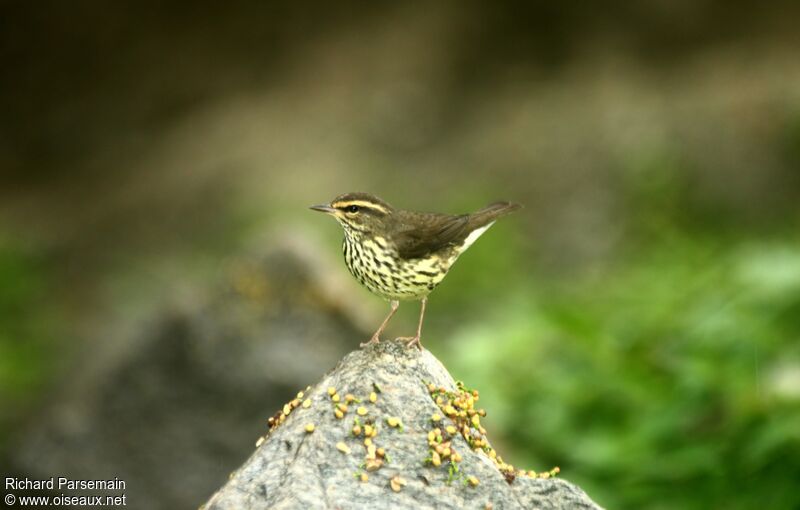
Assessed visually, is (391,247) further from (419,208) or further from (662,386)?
(419,208)

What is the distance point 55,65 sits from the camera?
664 inches

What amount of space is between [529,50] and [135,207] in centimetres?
625

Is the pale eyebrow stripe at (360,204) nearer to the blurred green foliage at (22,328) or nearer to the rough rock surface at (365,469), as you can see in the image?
the rough rock surface at (365,469)

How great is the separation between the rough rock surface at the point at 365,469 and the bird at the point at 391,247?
987 mm

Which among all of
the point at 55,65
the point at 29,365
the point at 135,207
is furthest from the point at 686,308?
the point at 55,65

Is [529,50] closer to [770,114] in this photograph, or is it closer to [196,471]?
[770,114]

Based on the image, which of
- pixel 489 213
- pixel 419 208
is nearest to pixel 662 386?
pixel 489 213

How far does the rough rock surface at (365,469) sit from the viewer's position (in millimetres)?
3588

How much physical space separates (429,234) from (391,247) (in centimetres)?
25

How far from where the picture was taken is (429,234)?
5273mm

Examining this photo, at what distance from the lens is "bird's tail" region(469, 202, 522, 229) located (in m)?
5.58

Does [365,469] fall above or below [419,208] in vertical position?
below

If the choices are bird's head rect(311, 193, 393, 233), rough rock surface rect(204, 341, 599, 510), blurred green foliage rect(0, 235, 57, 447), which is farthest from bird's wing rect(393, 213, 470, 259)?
blurred green foliage rect(0, 235, 57, 447)

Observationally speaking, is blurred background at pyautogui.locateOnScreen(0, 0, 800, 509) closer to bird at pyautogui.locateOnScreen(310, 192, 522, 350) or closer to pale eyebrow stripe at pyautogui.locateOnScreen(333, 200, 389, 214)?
bird at pyautogui.locateOnScreen(310, 192, 522, 350)
